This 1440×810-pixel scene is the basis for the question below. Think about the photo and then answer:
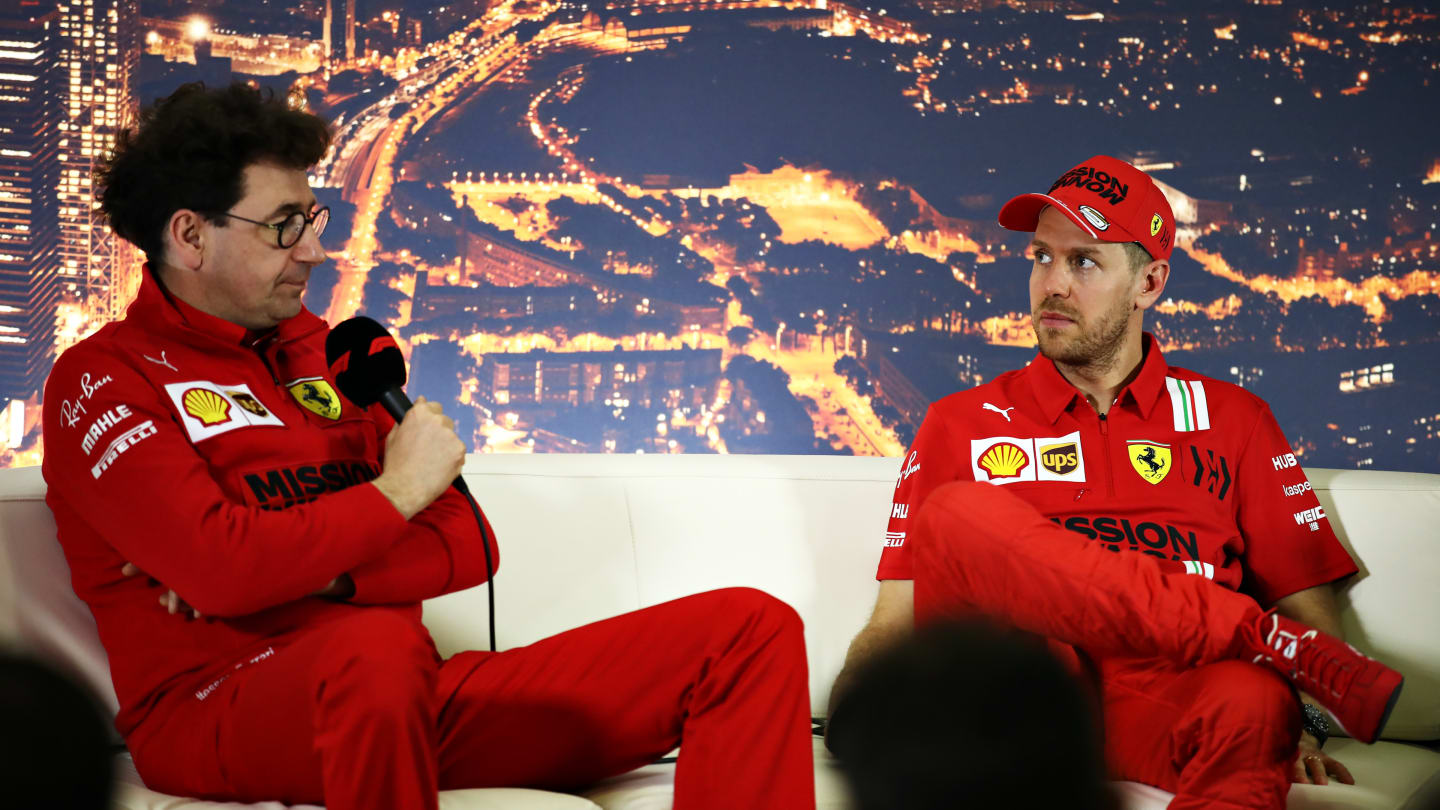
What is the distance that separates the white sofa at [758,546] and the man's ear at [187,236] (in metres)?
0.48

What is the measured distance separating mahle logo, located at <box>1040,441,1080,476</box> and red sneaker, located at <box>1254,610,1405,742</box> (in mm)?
538

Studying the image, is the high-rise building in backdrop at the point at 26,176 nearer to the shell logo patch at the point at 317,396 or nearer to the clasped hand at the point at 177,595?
the shell logo patch at the point at 317,396

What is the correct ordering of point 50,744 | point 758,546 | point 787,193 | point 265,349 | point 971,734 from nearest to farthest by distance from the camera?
point 50,744, point 971,734, point 265,349, point 758,546, point 787,193

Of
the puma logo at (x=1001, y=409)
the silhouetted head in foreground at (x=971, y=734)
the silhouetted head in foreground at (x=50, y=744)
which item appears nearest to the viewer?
the silhouetted head in foreground at (x=50, y=744)

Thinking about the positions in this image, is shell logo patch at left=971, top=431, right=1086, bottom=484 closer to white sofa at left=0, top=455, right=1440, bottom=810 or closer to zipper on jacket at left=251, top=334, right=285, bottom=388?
white sofa at left=0, top=455, right=1440, bottom=810

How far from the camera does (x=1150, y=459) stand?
1979mm

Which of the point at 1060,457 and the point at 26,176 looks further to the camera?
the point at 26,176

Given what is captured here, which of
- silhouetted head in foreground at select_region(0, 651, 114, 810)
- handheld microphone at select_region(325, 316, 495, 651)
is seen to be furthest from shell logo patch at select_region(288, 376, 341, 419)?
silhouetted head in foreground at select_region(0, 651, 114, 810)

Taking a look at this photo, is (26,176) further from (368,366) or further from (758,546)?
(758,546)

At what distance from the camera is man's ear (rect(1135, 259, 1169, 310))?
83.4 inches

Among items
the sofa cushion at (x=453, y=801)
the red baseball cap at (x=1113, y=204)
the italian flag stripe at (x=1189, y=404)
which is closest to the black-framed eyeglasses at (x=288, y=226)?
the sofa cushion at (x=453, y=801)

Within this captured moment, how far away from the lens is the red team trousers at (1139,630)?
142 cm

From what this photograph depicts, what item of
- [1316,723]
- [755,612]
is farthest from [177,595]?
[1316,723]

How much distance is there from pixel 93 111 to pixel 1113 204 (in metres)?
2.74
